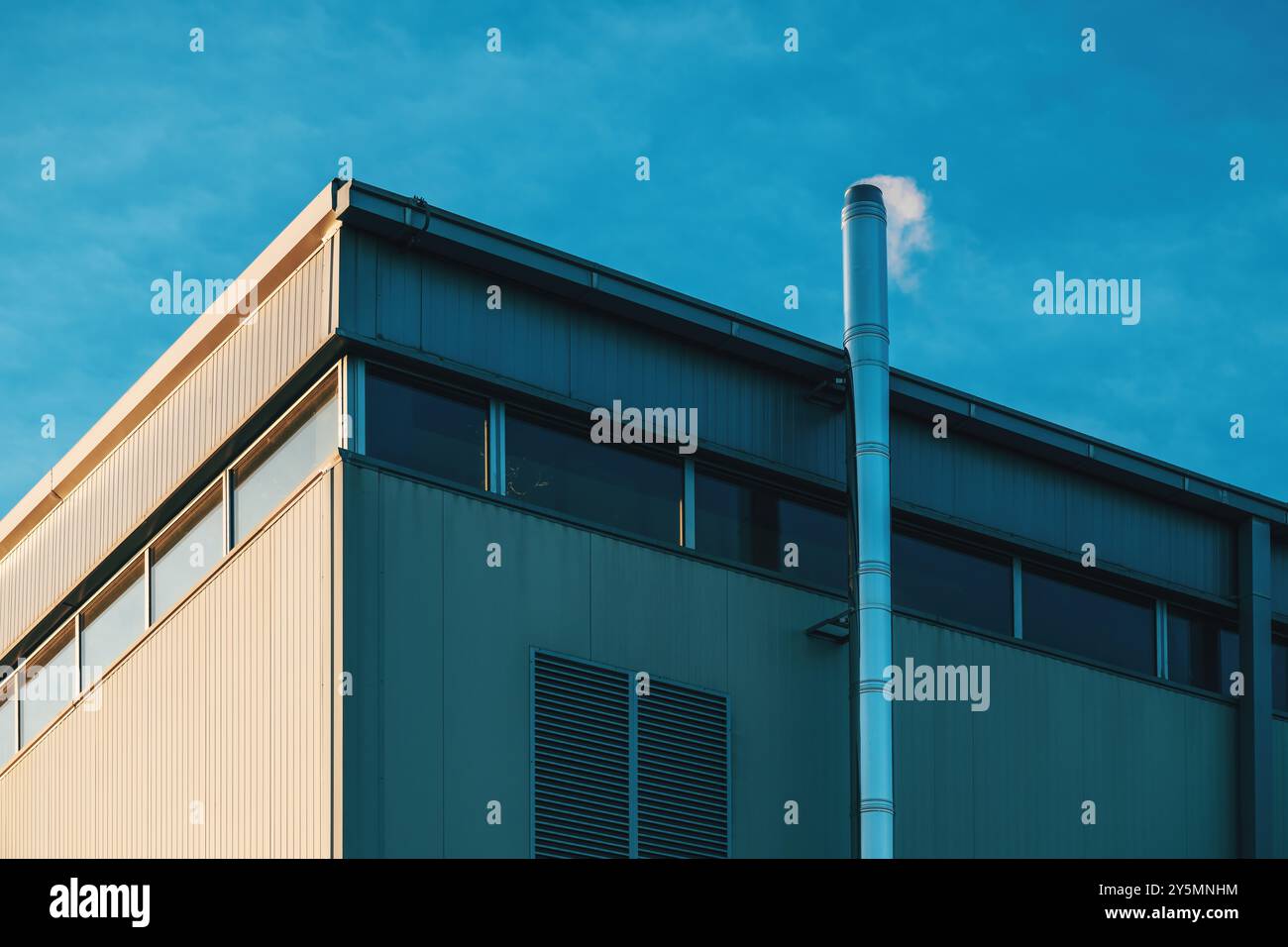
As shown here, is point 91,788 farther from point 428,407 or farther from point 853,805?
point 853,805

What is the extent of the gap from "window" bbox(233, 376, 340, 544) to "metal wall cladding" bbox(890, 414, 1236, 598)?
7.45 m

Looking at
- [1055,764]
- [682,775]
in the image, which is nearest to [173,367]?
[682,775]

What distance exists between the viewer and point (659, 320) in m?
24.4

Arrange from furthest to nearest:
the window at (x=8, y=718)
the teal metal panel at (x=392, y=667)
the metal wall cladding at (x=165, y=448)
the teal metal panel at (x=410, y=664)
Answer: the window at (x=8, y=718), the metal wall cladding at (x=165, y=448), the teal metal panel at (x=410, y=664), the teal metal panel at (x=392, y=667)

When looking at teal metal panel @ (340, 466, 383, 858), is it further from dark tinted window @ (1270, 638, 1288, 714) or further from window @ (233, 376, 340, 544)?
dark tinted window @ (1270, 638, 1288, 714)

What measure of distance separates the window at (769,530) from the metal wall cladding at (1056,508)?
1.15 m

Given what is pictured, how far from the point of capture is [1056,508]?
27531 mm

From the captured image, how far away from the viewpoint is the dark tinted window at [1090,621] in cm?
2712

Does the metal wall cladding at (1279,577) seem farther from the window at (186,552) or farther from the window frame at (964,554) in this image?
the window at (186,552)

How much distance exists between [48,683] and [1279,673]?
17.8 m

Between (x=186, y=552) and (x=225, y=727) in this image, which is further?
(x=186, y=552)

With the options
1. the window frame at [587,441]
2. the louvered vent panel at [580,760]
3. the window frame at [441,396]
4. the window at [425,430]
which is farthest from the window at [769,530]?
the window at [425,430]

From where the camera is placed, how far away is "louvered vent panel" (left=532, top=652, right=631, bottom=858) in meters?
21.8

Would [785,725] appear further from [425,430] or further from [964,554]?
[425,430]
